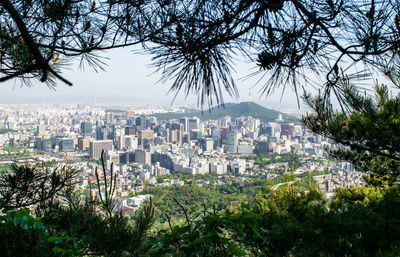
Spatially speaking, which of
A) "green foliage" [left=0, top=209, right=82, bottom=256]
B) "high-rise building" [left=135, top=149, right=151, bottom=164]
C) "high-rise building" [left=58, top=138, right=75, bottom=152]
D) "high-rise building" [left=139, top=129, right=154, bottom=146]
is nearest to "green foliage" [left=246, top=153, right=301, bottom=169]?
"high-rise building" [left=135, top=149, right=151, bottom=164]

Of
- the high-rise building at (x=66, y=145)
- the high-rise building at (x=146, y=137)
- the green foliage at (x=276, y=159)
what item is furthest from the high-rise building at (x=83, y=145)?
the green foliage at (x=276, y=159)

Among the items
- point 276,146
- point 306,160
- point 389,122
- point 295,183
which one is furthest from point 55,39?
point 276,146

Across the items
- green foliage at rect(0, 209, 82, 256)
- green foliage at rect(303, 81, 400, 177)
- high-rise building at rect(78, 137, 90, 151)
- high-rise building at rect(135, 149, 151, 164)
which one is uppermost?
green foliage at rect(303, 81, 400, 177)

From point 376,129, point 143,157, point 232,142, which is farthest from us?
point 232,142

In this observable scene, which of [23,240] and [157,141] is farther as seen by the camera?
[157,141]

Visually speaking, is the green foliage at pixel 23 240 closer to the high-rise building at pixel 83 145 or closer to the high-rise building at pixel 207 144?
the high-rise building at pixel 83 145

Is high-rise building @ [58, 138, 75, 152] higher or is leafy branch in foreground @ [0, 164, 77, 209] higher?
leafy branch in foreground @ [0, 164, 77, 209]

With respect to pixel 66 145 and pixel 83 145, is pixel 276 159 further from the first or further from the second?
pixel 66 145

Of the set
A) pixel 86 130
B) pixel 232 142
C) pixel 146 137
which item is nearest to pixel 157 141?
pixel 146 137

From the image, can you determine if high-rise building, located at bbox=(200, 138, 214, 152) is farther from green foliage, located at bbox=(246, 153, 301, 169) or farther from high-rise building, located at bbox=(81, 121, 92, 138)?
high-rise building, located at bbox=(81, 121, 92, 138)

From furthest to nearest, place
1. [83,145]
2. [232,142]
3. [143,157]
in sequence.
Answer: [232,142], [83,145], [143,157]

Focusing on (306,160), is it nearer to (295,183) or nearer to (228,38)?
(295,183)

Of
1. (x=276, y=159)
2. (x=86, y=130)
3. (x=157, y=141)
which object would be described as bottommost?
(x=276, y=159)
